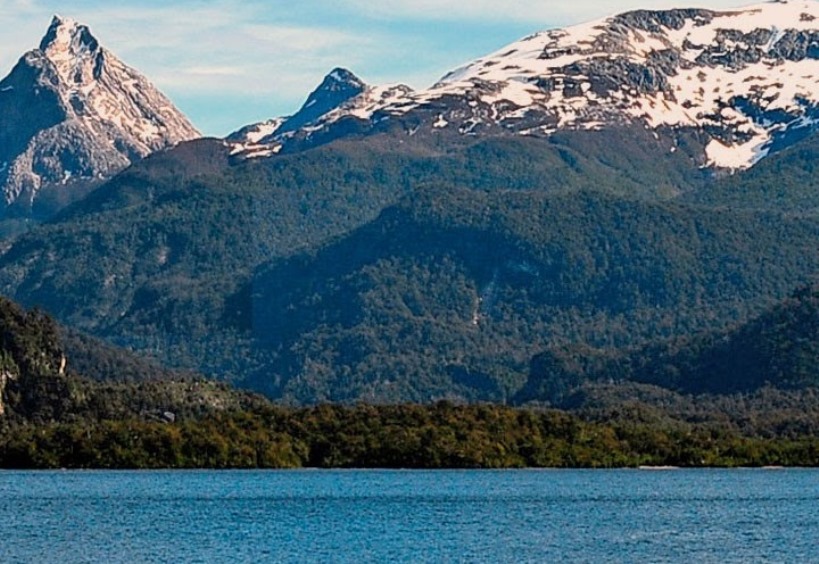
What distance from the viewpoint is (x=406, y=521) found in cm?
14800

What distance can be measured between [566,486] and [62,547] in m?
75.9

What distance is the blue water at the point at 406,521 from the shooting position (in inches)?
4835

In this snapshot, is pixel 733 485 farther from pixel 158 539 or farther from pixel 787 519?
pixel 158 539

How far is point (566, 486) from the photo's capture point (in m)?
195

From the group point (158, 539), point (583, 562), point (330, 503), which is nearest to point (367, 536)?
point (158, 539)

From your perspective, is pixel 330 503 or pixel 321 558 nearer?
pixel 321 558

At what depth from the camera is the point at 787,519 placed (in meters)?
149

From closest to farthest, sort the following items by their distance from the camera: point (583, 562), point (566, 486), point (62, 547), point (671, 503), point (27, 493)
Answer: point (583, 562), point (62, 547), point (671, 503), point (27, 493), point (566, 486)

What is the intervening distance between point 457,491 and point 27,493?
108 feet

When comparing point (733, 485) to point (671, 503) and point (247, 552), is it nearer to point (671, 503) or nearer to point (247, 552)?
point (671, 503)

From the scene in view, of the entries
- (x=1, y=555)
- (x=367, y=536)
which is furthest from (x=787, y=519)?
(x=1, y=555)

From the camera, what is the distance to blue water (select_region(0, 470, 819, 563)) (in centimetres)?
12281

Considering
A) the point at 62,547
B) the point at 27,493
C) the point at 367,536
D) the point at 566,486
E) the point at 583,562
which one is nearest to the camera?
the point at 583,562

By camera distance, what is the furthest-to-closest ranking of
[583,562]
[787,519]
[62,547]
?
[787,519]
[62,547]
[583,562]
